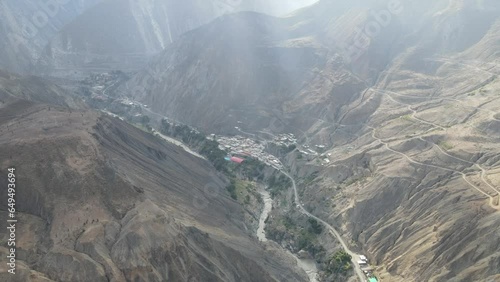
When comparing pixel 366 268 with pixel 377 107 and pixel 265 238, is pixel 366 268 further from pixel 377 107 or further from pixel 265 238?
pixel 377 107

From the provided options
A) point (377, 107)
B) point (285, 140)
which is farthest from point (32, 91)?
point (377, 107)

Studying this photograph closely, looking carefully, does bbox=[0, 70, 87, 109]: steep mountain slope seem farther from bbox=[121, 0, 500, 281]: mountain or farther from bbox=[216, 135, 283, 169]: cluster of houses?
bbox=[216, 135, 283, 169]: cluster of houses

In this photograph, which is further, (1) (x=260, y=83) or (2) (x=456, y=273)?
(1) (x=260, y=83)

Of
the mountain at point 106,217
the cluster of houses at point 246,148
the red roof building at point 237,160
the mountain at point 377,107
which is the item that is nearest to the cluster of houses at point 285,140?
the mountain at point 377,107

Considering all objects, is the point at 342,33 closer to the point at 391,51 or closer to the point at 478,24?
the point at 391,51

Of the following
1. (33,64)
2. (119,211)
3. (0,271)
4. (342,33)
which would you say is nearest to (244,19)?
(342,33)

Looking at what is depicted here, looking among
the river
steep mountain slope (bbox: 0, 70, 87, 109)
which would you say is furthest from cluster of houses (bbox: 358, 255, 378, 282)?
steep mountain slope (bbox: 0, 70, 87, 109)
